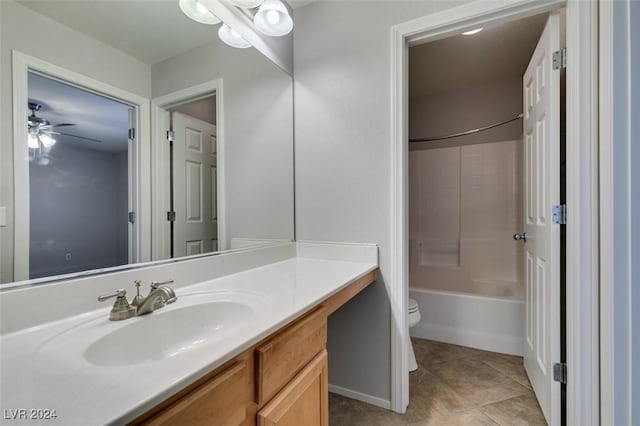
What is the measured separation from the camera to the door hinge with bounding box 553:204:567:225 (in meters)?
1.26

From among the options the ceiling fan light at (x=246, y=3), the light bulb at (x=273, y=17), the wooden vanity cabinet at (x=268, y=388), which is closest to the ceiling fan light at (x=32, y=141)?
the wooden vanity cabinet at (x=268, y=388)

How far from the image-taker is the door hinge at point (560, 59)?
1.27 meters

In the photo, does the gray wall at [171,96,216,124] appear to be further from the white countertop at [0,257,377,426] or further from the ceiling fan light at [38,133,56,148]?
the white countertop at [0,257,377,426]

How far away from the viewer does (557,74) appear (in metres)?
1.30

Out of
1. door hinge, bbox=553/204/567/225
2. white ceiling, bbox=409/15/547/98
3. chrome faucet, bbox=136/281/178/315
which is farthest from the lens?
white ceiling, bbox=409/15/547/98

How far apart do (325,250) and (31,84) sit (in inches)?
51.5

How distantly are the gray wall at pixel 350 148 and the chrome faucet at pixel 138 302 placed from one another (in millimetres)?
933

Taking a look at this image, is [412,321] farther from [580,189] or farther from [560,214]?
[580,189]

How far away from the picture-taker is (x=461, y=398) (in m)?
1.57

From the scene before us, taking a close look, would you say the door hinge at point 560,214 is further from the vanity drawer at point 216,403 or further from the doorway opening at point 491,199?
the vanity drawer at point 216,403

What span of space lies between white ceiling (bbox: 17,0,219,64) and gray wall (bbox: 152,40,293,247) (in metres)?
0.06

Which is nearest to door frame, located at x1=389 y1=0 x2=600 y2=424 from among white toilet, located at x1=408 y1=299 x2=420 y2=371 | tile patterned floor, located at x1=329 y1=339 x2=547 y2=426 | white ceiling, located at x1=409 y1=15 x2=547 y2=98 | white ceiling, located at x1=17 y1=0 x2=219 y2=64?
tile patterned floor, located at x1=329 y1=339 x2=547 y2=426

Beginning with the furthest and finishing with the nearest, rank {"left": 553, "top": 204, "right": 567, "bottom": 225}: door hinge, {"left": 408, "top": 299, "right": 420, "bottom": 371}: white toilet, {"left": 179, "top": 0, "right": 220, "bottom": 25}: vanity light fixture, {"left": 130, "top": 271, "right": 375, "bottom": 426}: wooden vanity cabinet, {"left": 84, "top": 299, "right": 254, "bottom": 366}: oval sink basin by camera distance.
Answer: {"left": 408, "top": 299, "right": 420, "bottom": 371}: white toilet < {"left": 553, "top": 204, "right": 567, "bottom": 225}: door hinge < {"left": 179, "top": 0, "right": 220, "bottom": 25}: vanity light fixture < {"left": 84, "top": 299, "right": 254, "bottom": 366}: oval sink basin < {"left": 130, "top": 271, "right": 375, "bottom": 426}: wooden vanity cabinet

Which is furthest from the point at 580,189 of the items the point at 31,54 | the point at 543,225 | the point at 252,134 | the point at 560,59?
the point at 31,54
